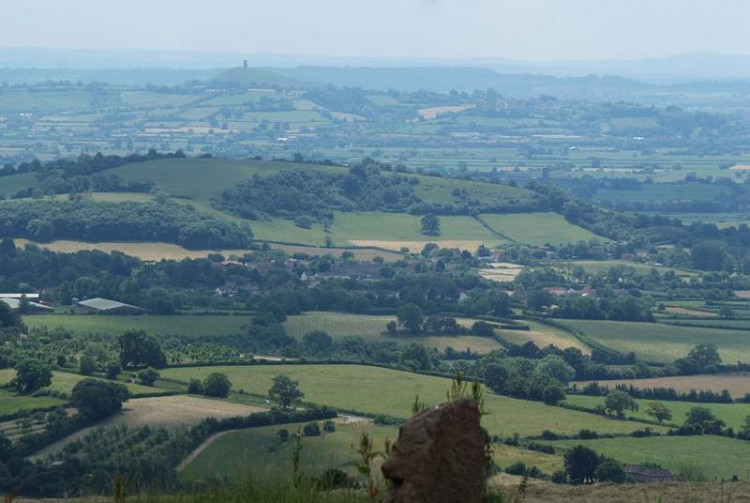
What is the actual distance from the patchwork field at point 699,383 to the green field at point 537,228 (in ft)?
171

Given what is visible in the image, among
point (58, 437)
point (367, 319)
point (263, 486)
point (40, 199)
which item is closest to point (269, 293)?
point (367, 319)

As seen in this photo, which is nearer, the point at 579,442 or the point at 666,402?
the point at 579,442

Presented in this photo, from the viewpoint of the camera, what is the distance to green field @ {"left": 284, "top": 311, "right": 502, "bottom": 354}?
70062 mm

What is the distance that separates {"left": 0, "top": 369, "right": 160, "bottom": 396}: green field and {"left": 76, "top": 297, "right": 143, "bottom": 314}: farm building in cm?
2188

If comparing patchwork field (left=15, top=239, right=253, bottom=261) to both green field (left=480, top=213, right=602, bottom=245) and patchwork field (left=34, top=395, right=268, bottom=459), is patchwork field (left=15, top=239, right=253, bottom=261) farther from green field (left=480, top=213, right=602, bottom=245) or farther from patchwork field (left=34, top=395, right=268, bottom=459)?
patchwork field (left=34, top=395, right=268, bottom=459)

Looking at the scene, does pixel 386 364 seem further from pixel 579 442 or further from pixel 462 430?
pixel 462 430

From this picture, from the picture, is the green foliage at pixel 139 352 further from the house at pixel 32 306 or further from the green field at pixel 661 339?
the green field at pixel 661 339

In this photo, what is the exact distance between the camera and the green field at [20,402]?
46.0 m

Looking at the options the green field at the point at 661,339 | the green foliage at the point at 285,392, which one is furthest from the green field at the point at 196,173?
the green foliage at the point at 285,392

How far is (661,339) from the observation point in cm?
7094

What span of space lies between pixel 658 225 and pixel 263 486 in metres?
112

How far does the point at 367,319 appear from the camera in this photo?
3068 inches

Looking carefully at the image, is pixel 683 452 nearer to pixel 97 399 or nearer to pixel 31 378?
pixel 97 399

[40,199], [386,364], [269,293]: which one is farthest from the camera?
[40,199]
